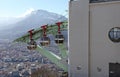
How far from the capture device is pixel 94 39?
20.9m

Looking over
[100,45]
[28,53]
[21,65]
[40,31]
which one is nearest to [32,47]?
[40,31]

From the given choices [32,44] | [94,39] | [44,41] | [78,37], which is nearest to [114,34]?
[94,39]

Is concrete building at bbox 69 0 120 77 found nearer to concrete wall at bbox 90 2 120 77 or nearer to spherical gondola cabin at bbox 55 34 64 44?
concrete wall at bbox 90 2 120 77

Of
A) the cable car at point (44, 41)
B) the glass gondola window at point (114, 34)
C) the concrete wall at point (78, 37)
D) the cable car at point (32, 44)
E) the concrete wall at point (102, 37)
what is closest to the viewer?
the concrete wall at point (102, 37)

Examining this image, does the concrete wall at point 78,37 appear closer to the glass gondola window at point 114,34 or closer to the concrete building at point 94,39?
the concrete building at point 94,39

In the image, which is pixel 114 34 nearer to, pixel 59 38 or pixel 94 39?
pixel 94 39

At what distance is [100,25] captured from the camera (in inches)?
812

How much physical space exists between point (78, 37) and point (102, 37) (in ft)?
5.27

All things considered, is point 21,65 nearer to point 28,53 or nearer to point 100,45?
point 28,53

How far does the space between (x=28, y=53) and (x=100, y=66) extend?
15.9 m

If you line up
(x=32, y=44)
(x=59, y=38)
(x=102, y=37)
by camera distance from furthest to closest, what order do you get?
(x=32, y=44), (x=59, y=38), (x=102, y=37)

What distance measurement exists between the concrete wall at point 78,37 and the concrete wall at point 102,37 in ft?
1.25

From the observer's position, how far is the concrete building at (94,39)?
20172mm

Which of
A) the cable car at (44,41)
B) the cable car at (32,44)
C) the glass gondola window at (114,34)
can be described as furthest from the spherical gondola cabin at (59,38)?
the glass gondola window at (114,34)
